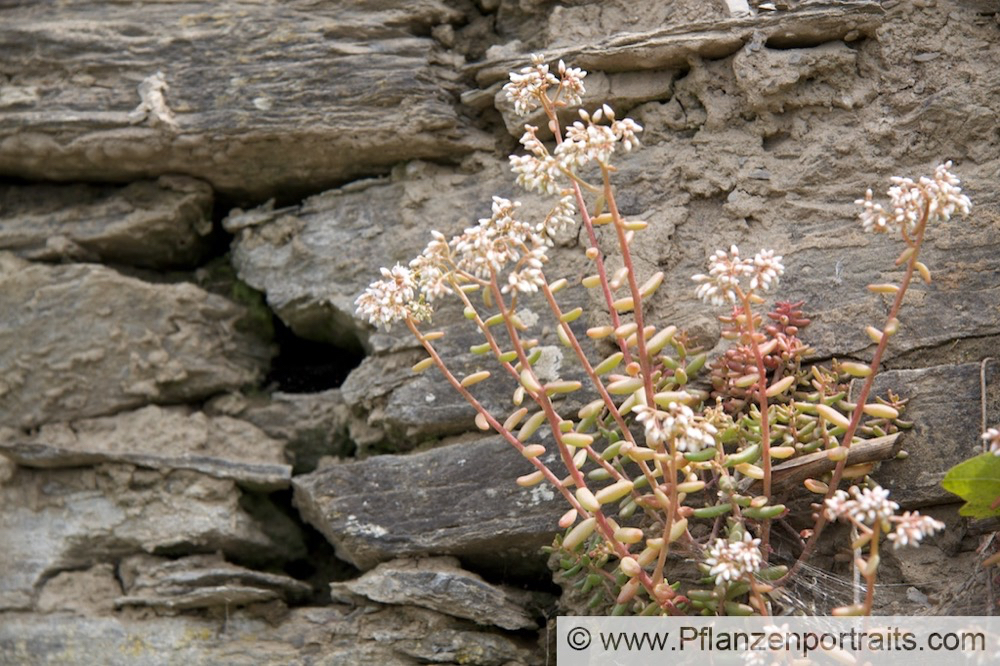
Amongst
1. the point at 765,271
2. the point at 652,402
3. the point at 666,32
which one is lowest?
the point at 652,402

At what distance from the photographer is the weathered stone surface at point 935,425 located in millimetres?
2934

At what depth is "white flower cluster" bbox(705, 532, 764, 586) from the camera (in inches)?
97.4

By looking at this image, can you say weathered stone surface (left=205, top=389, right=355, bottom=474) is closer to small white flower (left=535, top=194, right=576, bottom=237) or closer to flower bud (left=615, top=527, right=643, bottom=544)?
small white flower (left=535, top=194, right=576, bottom=237)

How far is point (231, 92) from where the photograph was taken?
390cm

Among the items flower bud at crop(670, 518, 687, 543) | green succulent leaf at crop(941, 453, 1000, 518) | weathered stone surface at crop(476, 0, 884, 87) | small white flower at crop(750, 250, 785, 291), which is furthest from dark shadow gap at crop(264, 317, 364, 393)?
green succulent leaf at crop(941, 453, 1000, 518)

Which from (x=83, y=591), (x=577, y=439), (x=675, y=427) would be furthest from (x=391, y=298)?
(x=83, y=591)

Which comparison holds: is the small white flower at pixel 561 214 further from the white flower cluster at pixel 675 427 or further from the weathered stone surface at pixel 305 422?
the weathered stone surface at pixel 305 422

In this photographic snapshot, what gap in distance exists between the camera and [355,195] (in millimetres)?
3957

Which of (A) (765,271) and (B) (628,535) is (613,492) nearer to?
(B) (628,535)

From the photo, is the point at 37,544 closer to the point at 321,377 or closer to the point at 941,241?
the point at 321,377

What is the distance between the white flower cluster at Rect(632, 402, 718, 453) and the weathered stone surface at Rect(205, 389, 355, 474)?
5.76ft

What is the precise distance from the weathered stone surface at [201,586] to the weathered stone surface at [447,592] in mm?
354

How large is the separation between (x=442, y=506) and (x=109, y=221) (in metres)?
1.88

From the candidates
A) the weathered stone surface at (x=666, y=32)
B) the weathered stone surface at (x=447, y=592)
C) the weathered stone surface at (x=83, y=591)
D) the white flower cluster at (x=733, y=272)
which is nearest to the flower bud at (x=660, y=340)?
the white flower cluster at (x=733, y=272)
